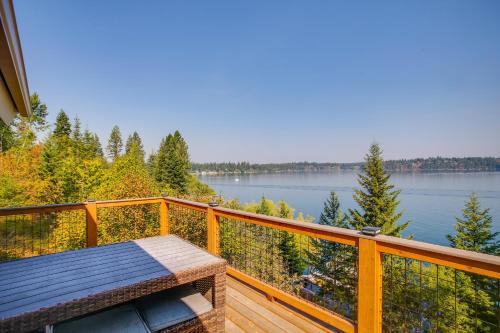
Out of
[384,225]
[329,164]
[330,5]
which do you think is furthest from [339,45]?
[329,164]

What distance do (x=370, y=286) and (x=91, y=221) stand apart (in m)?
3.83

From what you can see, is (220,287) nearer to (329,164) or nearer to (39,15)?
(39,15)

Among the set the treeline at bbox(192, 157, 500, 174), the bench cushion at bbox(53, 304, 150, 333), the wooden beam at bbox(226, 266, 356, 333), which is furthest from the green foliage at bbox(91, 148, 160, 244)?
the treeline at bbox(192, 157, 500, 174)

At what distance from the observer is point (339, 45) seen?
766 inches

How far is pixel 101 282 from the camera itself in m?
1.62

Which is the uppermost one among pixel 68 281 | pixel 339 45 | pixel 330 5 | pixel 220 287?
pixel 339 45

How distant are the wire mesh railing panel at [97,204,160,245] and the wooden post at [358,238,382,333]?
8.36 metres

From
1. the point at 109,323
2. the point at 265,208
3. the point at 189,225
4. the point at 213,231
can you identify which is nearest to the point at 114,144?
the point at 265,208

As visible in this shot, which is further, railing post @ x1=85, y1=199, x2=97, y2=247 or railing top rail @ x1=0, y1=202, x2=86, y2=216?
railing post @ x1=85, y1=199, x2=97, y2=247

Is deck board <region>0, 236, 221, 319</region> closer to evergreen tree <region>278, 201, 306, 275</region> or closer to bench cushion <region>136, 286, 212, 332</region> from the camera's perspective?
bench cushion <region>136, 286, 212, 332</region>

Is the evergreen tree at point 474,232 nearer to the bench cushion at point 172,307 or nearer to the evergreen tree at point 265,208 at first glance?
the evergreen tree at point 265,208

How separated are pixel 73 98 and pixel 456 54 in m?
33.1

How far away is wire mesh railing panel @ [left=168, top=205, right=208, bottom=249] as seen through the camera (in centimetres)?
967

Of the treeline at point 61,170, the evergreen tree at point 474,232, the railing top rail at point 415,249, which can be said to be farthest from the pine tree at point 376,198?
the railing top rail at point 415,249
